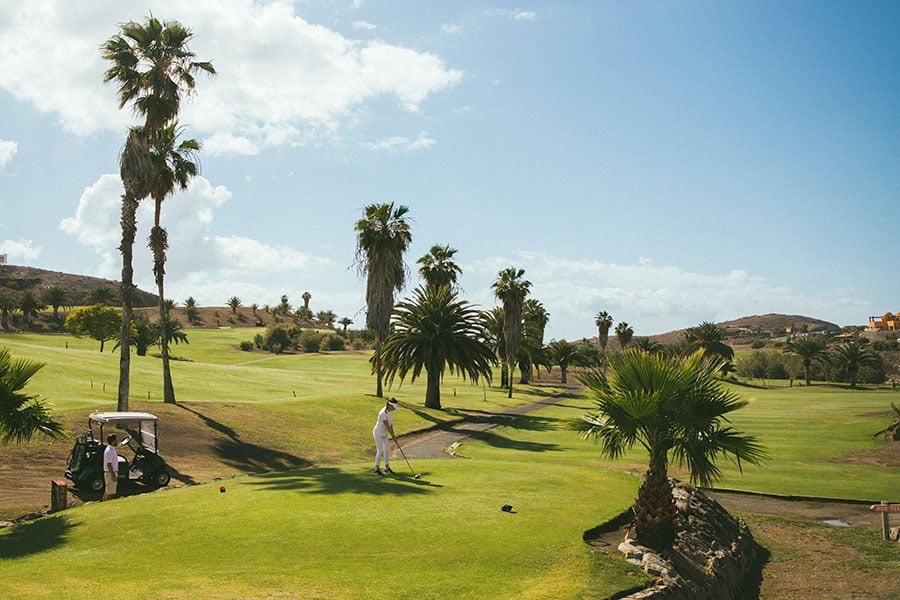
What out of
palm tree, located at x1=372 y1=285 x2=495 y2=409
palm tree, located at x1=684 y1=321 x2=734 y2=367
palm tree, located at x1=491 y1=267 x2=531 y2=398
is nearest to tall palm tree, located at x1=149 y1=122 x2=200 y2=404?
palm tree, located at x1=372 y1=285 x2=495 y2=409

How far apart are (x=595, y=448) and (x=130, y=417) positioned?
965 inches

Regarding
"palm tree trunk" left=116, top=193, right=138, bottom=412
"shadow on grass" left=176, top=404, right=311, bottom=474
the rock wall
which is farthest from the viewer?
"palm tree trunk" left=116, top=193, right=138, bottom=412

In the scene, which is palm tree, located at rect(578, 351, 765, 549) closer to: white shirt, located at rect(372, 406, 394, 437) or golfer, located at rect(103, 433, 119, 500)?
white shirt, located at rect(372, 406, 394, 437)

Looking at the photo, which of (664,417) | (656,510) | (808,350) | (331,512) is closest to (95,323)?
(331,512)

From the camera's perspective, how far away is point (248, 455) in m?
32.1

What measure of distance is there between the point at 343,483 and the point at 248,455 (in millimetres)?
13842

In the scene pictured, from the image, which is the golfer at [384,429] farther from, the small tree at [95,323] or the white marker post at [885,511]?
the small tree at [95,323]

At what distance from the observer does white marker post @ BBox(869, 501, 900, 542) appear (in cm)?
1897

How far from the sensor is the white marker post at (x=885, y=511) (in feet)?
62.2

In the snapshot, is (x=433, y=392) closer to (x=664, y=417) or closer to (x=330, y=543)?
(x=664, y=417)

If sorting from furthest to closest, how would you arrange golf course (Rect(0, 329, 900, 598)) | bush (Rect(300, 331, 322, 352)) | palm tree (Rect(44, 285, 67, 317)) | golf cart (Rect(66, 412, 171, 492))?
1. bush (Rect(300, 331, 322, 352))
2. palm tree (Rect(44, 285, 67, 317))
3. golf cart (Rect(66, 412, 171, 492))
4. golf course (Rect(0, 329, 900, 598))

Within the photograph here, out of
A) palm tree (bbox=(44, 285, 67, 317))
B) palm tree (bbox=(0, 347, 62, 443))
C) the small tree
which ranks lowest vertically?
palm tree (bbox=(0, 347, 62, 443))

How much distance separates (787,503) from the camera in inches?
974

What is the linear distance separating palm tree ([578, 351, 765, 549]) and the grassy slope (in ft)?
5.79
